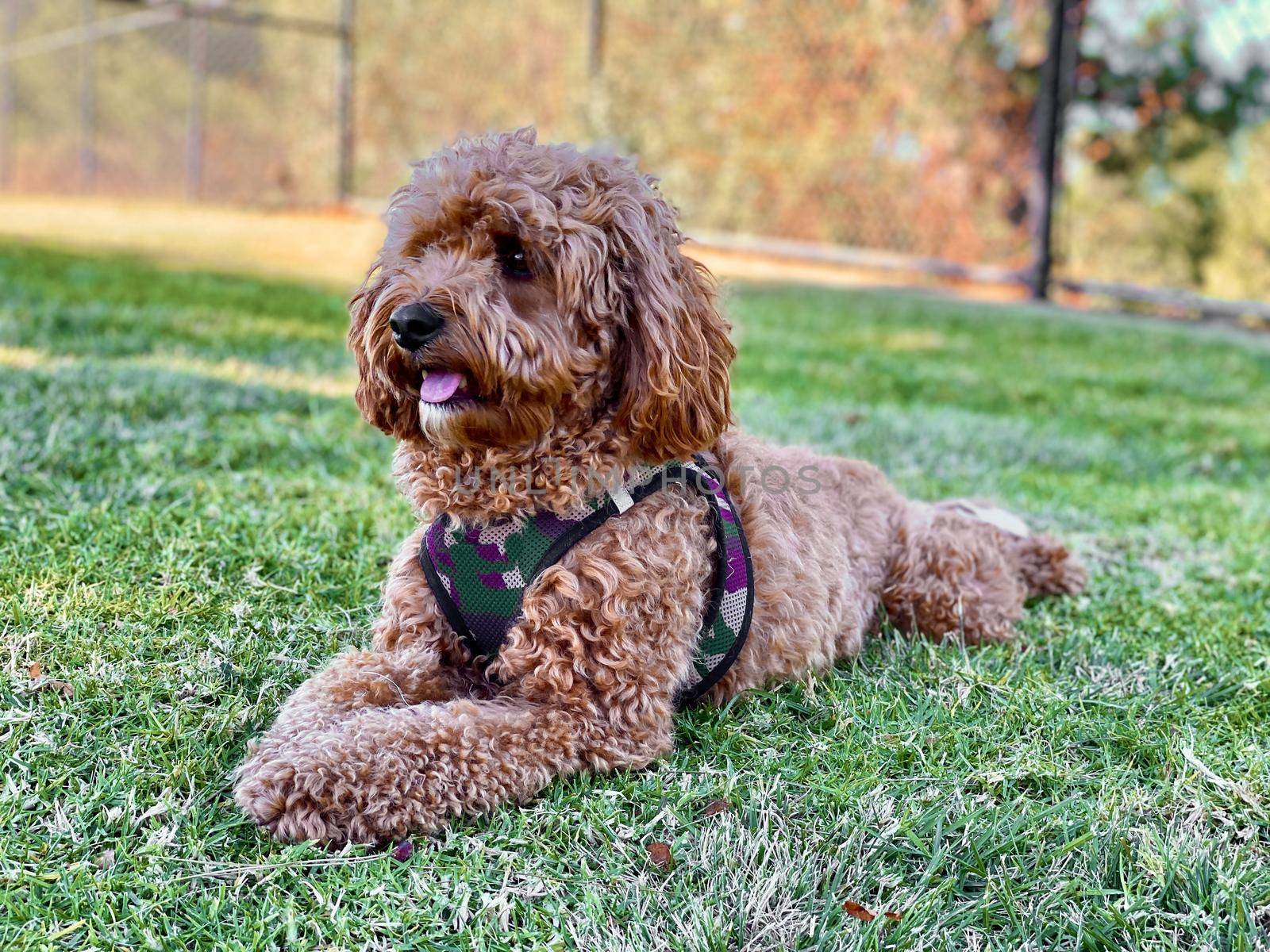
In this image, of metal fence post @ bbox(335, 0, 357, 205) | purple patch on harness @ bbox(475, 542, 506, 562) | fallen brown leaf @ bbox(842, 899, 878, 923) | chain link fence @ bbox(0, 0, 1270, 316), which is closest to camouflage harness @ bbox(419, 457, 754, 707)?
purple patch on harness @ bbox(475, 542, 506, 562)

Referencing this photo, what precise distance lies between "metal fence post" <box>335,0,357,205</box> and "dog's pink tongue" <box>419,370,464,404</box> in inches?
491

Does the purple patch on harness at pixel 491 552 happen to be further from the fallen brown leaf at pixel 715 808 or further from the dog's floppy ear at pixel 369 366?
the fallen brown leaf at pixel 715 808

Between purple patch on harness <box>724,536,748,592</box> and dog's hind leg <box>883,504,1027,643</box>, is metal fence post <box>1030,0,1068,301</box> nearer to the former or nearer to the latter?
dog's hind leg <box>883,504,1027,643</box>

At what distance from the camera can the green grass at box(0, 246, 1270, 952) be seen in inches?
75.2

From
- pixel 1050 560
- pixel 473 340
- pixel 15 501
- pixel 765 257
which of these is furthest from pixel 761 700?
pixel 765 257

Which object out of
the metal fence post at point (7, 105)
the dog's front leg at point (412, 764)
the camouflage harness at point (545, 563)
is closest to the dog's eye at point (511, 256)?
the camouflage harness at point (545, 563)

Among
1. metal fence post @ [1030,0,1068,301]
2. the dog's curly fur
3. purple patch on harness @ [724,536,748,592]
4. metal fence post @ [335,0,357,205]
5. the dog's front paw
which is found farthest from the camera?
metal fence post @ [335,0,357,205]

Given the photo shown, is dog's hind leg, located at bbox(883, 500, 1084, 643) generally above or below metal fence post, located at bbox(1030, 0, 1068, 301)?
below

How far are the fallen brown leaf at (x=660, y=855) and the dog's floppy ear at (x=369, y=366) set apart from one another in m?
1.08

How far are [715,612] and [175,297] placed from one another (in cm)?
610

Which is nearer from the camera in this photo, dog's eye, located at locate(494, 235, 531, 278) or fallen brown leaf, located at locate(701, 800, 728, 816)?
fallen brown leaf, located at locate(701, 800, 728, 816)

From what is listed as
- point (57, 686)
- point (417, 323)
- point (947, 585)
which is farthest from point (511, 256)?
point (947, 585)

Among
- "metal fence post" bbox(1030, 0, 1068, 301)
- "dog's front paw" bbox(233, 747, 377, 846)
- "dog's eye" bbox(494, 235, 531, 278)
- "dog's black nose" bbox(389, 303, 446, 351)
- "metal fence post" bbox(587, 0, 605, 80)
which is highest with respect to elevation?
"metal fence post" bbox(587, 0, 605, 80)

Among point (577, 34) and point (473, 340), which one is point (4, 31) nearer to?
point (577, 34)
